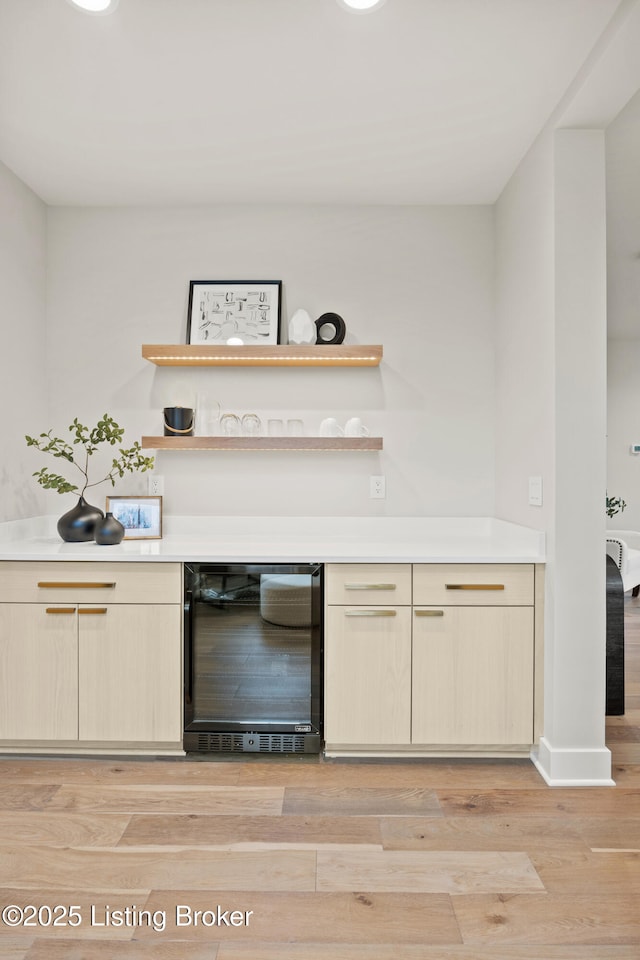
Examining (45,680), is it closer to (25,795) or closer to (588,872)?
(25,795)

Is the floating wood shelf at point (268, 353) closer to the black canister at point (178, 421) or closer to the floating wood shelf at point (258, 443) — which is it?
the black canister at point (178, 421)

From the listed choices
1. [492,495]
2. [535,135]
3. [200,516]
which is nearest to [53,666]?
[200,516]

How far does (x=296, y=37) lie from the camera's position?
6.43 ft

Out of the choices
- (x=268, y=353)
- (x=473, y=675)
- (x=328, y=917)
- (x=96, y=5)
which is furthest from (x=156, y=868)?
(x=96, y=5)

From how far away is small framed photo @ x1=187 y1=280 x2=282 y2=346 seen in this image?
10.3 ft

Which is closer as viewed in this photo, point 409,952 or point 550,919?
point 409,952

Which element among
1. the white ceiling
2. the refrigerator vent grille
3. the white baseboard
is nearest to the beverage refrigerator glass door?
the refrigerator vent grille

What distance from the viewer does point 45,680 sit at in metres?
2.56

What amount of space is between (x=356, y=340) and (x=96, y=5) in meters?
1.74

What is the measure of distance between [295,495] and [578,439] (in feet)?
4.57

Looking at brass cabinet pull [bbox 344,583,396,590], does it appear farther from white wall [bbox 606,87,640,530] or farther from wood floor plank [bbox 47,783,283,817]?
white wall [bbox 606,87,640,530]

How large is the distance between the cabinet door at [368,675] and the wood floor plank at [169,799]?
39 cm

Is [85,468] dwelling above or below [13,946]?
above

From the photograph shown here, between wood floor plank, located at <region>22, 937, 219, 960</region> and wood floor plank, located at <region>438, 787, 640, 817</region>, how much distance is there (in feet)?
3.18
